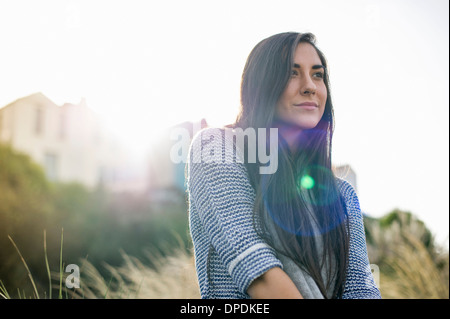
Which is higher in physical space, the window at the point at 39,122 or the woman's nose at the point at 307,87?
the woman's nose at the point at 307,87

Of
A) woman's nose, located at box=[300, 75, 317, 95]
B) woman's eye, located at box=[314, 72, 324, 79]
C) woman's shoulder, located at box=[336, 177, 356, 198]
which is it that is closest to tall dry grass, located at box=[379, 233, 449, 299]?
woman's shoulder, located at box=[336, 177, 356, 198]

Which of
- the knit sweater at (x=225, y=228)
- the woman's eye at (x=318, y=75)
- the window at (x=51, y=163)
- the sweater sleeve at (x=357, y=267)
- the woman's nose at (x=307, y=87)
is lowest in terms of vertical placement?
the window at (x=51, y=163)

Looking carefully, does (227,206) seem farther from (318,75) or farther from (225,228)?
(318,75)

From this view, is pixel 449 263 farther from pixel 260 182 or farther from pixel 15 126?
pixel 15 126

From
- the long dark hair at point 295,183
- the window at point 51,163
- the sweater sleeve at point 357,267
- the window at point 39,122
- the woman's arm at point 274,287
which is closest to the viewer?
the woman's arm at point 274,287

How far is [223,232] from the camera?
1.16 metres

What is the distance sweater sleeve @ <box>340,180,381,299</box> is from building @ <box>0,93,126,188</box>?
40.8 feet

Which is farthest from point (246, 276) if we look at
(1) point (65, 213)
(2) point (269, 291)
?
(1) point (65, 213)

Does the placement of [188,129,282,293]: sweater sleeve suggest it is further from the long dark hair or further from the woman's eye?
the woman's eye

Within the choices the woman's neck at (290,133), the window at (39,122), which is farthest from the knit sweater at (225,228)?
the window at (39,122)

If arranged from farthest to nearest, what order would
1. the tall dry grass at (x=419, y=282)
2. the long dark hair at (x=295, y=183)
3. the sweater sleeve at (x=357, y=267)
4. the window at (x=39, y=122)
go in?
the window at (x=39, y=122) < the tall dry grass at (x=419, y=282) < the sweater sleeve at (x=357, y=267) < the long dark hair at (x=295, y=183)

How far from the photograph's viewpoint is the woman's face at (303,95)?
1472mm

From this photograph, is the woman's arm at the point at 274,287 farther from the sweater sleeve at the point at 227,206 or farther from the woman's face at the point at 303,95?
the woman's face at the point at 303,95

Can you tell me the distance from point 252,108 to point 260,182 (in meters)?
0.31
